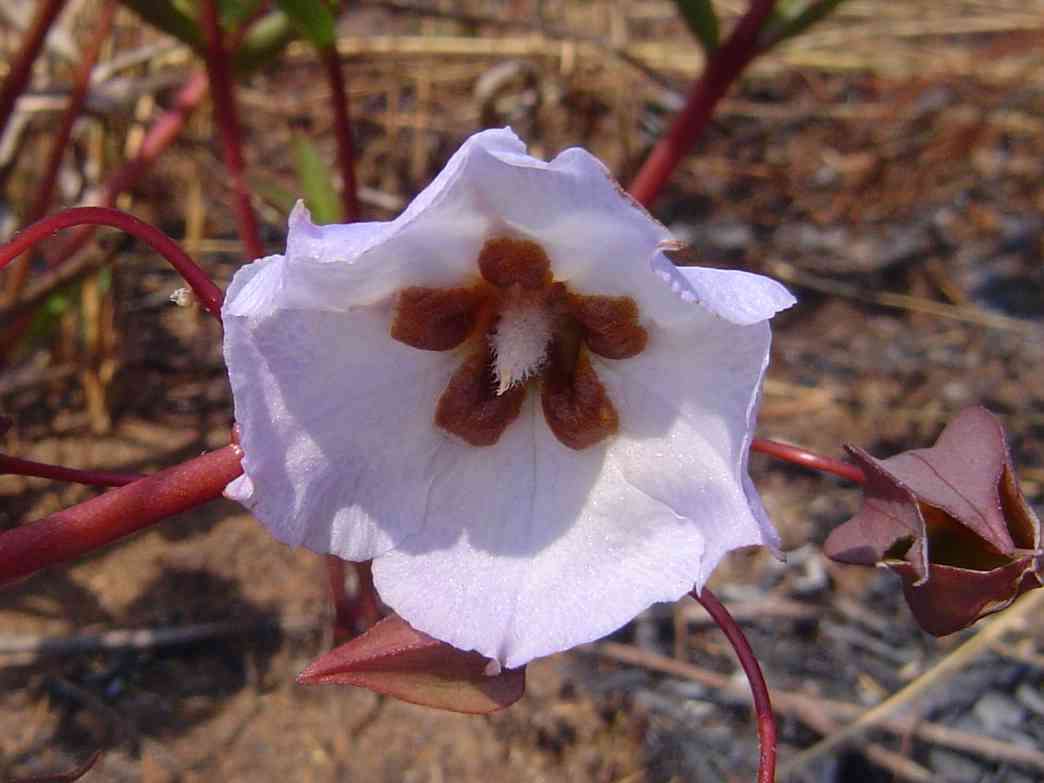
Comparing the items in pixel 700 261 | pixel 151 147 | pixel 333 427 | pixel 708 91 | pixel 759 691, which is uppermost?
pixel 708 91

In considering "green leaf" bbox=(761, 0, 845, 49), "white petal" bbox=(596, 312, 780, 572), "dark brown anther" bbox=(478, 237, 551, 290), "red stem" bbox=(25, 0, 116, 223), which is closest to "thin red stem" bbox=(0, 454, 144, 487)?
"dark brown anther" bbox=(478, 237, 551, 290)

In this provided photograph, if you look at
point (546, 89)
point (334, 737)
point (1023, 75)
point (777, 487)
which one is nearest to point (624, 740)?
point (334, 737)

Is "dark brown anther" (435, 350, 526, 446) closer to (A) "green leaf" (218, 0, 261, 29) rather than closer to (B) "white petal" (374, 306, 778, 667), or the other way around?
(B) "white petal" (374, 306, 778, 667)

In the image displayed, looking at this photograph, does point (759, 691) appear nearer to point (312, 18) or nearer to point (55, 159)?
point (312, 18)

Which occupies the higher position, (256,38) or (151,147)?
(256,38)

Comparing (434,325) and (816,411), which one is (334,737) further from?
(816,411)

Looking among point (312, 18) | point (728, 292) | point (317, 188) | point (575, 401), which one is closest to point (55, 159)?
point (317, 188)
